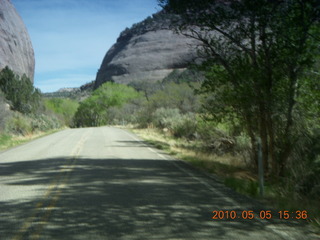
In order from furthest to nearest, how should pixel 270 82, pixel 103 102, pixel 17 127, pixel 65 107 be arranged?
pixel 65 107, pixel 103 102, pixel 17 127, pixel 270 82

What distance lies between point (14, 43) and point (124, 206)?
79294 millimetres

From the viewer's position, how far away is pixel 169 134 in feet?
112

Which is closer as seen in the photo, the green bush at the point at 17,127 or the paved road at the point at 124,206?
the paved road at the point at 124,206

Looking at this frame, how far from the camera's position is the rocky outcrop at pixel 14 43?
74.4m

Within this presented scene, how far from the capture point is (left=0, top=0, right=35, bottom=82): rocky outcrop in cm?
7442

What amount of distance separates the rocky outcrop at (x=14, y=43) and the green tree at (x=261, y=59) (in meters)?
59.9

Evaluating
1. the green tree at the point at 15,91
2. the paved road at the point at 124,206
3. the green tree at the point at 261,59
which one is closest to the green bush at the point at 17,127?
the green tree at the point at 15,91

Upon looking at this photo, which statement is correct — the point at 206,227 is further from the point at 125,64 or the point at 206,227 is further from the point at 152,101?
the point at 125,64

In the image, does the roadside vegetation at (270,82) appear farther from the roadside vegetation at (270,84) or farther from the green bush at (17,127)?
the green bush at (17,127)

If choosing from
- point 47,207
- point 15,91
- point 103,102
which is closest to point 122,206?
point 47,207

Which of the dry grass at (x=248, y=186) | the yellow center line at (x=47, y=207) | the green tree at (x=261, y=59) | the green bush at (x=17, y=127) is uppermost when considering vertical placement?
the green tree at (x=261, y=59)

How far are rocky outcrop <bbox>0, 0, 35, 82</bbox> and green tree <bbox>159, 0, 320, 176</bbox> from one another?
2358 inches

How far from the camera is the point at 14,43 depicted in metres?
80.9

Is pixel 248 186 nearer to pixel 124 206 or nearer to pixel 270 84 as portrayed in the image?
pixel 124 206
